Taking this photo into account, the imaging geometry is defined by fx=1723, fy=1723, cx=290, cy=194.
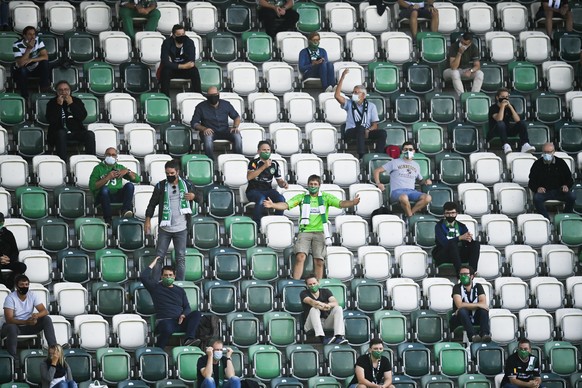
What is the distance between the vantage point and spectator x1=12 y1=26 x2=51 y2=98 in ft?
81.7

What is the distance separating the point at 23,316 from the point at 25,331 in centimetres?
20

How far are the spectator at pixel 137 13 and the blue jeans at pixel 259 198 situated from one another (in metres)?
3.89

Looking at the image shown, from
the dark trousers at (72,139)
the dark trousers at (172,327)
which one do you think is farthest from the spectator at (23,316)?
the dark trousers at (72,139)

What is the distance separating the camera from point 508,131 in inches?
1015

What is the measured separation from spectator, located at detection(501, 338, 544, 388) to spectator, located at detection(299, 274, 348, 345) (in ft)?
6.97

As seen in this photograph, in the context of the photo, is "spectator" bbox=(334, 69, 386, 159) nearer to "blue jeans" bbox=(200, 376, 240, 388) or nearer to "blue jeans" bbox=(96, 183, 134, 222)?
"blue jeans" bbox=(96, 183, 134, 222)

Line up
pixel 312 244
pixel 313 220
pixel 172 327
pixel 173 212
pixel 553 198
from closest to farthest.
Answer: pixel 172 327 < pixel 173 212 < pixel 312 244 < pixel 313 220 < pixel 553 198

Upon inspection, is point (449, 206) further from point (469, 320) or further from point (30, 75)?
point (30, 75)

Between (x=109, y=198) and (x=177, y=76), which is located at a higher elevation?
(x=177, y=76)

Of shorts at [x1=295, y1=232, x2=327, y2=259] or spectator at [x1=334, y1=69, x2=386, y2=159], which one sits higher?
spectator at [x1=334, y1=69, x2=386, y2=159]

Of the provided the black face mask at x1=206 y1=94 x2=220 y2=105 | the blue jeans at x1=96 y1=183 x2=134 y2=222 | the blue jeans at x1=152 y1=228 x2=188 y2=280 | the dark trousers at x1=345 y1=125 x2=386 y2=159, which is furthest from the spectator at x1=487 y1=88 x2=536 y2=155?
the blue jeans at x1=96 y1=183 x2=134 y2=222

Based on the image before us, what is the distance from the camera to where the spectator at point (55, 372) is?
20.6 m

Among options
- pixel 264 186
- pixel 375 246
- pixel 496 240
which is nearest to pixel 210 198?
pixel 264 186

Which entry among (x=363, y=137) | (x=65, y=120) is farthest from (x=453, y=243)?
(x=65, y=120)
